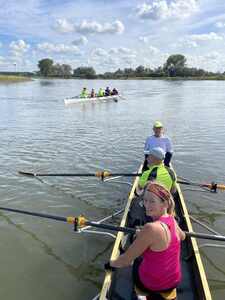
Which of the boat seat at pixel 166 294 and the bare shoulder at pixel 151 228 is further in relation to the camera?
the boat seat at pixel 166 294

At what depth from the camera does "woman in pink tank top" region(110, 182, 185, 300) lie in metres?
3.65

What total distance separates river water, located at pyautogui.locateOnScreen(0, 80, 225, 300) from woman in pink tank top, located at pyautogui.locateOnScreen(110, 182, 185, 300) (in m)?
2.68

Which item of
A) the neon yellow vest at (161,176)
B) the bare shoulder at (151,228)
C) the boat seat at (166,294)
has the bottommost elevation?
the boat seat at (166,294)

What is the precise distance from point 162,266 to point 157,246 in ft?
1.21

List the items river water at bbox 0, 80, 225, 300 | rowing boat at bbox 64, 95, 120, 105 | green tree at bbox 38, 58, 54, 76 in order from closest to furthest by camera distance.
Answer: river water at bbox 0, 80, 225, 300 → rowing boat at bbox 64, 95, 120, 105 → green tree at bbox 38, 58, 54, 76

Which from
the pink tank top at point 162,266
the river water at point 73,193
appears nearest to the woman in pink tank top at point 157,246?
the pink tank top at point 162,266

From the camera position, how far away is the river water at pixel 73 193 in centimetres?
697

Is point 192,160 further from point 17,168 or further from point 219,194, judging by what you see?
point 17,168

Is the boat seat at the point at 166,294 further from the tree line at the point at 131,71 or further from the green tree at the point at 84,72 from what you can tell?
the green tree at the point at 84,72

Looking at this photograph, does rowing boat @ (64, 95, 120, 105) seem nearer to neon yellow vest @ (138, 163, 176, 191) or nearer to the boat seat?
neon yellow vest @ (138, 163, 176, 191)

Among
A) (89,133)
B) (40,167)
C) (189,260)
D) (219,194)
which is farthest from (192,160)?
(189,260)

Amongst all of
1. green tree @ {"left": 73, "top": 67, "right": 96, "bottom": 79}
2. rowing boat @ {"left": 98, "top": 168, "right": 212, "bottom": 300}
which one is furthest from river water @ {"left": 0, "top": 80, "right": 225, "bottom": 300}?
green tree @ {"left": 73, "top": 67, "right": 96, "bottom": 79}

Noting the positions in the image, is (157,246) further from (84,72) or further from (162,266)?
(84,72)

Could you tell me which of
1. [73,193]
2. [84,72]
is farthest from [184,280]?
[84,72]
